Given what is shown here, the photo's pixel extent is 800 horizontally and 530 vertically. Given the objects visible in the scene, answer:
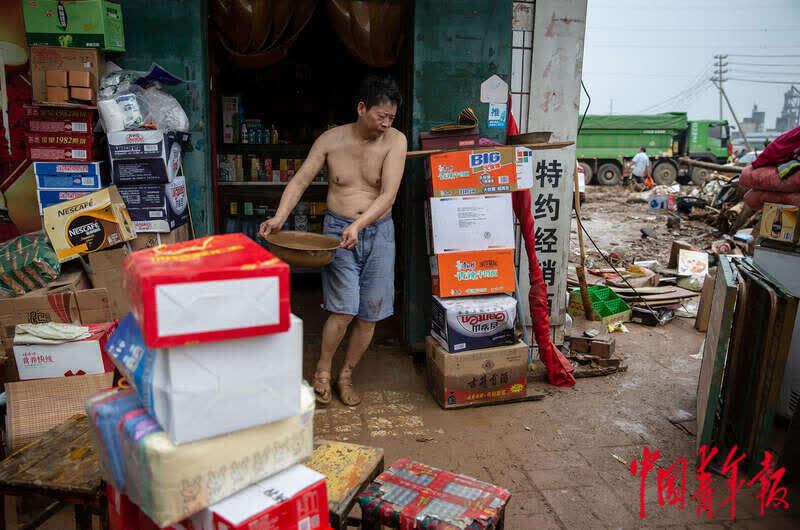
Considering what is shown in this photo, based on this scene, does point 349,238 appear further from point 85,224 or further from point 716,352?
point 716,352

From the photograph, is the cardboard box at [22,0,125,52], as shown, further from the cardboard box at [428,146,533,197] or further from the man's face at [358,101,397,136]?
the cardboard box at [428,146,533,197]

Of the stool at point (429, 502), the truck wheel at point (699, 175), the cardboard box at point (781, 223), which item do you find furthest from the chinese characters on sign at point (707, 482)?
the truck wheel at point (699, 175)

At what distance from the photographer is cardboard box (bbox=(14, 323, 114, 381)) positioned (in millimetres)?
2994

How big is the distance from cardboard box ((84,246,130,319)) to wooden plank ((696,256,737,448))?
341 cm

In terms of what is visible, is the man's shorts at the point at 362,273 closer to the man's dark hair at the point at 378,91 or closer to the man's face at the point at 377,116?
the man's face at the point at 377,116

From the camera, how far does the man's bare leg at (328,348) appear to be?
392 centimetres

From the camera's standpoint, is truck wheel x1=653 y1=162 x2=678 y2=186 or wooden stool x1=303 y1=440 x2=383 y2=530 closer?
wooden stool x1=303 y1=440 x2=383 y2=530

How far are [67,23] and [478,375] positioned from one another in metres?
3.42

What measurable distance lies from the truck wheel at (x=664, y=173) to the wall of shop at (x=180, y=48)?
20887mm

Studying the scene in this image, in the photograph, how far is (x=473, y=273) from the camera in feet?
13.0

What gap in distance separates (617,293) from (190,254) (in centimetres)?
583

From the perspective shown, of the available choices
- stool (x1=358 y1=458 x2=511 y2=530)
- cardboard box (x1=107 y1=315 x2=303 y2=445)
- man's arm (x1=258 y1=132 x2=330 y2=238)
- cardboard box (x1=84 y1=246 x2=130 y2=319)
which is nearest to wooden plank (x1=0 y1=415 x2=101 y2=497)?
cardboard box (x1=107 y1=315 x2=303 y2=445)

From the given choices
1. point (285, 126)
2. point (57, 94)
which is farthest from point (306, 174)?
point (285, 126)

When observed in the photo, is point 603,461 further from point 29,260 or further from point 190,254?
point 29,260
